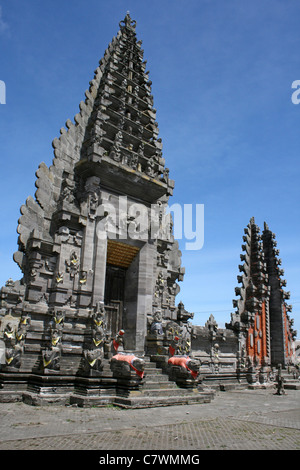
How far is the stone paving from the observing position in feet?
23.5

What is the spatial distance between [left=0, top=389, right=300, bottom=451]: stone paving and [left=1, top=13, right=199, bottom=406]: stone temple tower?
2833 millimetres

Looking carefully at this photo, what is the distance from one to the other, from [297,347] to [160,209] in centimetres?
2027

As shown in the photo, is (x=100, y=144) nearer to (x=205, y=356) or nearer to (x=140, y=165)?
(x=140, y=165)

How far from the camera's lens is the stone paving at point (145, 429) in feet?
23.5

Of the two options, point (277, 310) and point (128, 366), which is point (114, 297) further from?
point (277, 310)

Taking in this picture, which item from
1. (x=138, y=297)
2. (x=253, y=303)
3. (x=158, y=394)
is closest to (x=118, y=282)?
(x=138, y=297)

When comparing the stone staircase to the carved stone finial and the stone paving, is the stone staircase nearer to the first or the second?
the stone paving

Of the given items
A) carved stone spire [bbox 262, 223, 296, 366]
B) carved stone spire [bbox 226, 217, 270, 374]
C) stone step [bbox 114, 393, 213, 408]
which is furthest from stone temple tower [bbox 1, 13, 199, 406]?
carved stone spire [bbox 262, 223, 296, 366]

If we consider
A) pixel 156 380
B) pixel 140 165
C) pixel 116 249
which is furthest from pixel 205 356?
pixel 140 165

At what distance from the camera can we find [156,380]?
14898 millimetres

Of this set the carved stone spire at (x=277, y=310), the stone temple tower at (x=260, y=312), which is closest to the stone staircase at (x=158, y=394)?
the stone temple tower at (x=260, y=312)

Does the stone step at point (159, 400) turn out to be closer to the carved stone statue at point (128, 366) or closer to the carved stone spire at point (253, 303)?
the carved stone statue at point (128, 366)

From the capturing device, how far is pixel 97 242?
55.8 feet
